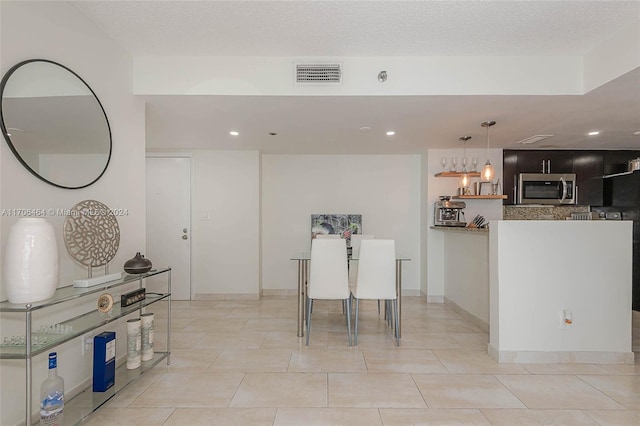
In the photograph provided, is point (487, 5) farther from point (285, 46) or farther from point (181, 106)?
point (181, 106)

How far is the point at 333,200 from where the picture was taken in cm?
568

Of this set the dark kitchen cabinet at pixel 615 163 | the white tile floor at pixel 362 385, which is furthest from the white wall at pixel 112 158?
the dark kitchen cabinet at pixel 615 163

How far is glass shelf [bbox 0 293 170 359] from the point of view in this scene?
63.6 inches

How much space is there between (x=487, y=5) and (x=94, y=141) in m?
2.66

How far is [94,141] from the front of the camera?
2404mm

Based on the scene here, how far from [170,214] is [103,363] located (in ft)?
11.2

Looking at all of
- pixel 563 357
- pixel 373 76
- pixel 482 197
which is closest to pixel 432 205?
pixel 482 197

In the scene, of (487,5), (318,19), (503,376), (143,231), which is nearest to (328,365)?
(503,376)

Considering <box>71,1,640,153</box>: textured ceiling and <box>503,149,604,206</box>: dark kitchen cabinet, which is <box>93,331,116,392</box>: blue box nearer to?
<box>71,1,640,153</box>: textured ceiling

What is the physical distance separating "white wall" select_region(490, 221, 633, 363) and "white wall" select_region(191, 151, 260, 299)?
3514mm

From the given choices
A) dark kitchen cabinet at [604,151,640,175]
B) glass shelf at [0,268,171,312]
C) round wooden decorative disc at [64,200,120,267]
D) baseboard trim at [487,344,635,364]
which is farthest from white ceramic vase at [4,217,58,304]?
dark kitchen cabinet at [604,151,640,175]

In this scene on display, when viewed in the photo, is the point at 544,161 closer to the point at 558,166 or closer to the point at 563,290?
the point at 558,166

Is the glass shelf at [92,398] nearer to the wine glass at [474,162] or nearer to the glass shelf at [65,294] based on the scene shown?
the glass shelf at [65,294]

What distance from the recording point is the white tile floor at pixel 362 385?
2.15m
